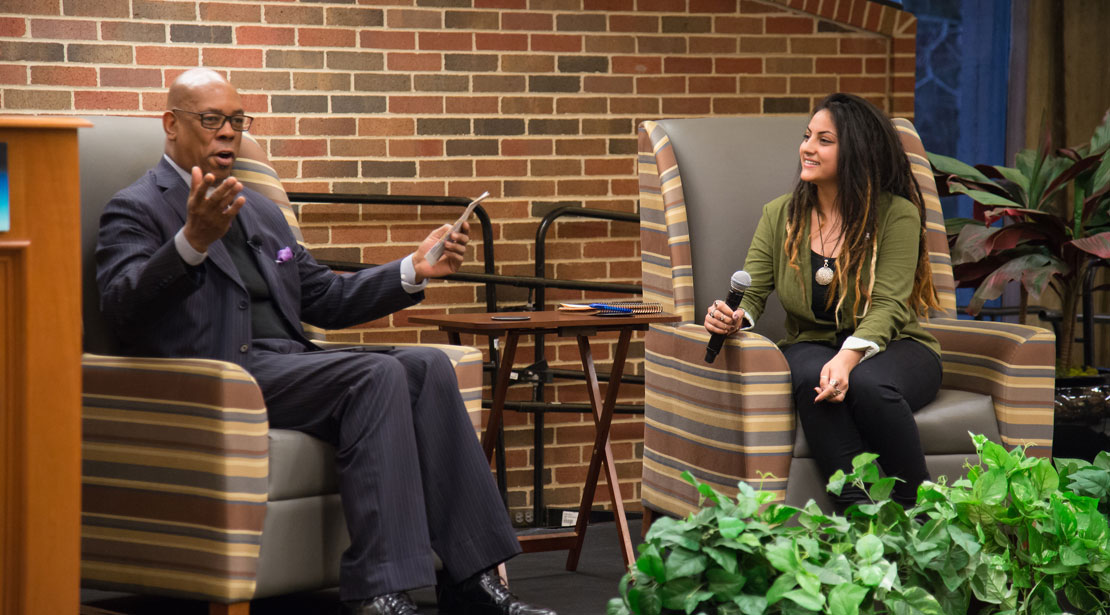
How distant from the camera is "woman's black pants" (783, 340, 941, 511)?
262cm

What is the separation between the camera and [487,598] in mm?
2480

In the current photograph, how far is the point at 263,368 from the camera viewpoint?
252 centimetres

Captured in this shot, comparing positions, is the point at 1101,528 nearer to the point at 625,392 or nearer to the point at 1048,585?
the point at 1048,585

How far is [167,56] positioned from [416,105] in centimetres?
72

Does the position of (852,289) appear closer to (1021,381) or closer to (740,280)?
(1021,381)

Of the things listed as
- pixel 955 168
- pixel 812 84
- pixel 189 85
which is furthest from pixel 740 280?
pixel 812 84

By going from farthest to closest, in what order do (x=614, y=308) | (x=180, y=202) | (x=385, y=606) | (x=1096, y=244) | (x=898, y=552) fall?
1. (x=1096, y=244)
2. (x=614, y=308)
3. (x=180, y=202)
4. (x=385, y=606)
5. (x=898, y=552)

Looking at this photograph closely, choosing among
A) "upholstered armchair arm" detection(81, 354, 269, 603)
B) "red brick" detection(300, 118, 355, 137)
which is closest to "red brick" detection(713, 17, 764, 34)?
"red brick" detection(300, 118, 355, 137)

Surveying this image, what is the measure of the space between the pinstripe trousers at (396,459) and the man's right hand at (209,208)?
0.37 meters

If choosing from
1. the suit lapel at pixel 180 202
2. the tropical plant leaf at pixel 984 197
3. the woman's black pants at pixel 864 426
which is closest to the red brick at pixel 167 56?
the suit lapel at pixel 180 202

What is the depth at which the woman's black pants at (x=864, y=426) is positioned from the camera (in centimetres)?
262

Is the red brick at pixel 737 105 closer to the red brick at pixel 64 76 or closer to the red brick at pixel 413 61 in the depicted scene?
the red brick at pixel 413 61

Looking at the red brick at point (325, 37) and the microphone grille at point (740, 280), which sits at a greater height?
the red brick at point (325, 37)

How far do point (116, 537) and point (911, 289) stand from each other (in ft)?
5.96
